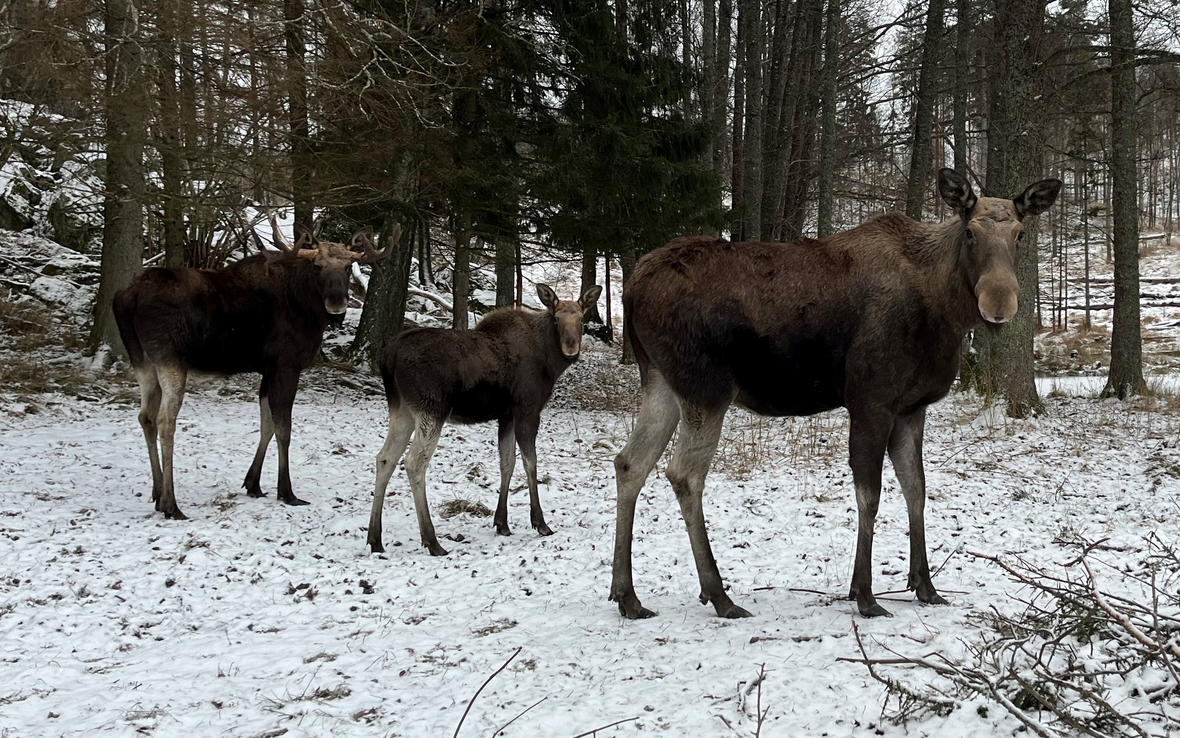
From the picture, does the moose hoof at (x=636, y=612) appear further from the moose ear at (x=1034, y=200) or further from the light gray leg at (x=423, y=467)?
the moose ear at (x=1034, y=200)

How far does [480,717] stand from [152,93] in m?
9.78

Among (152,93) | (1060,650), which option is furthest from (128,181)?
(1060,650)

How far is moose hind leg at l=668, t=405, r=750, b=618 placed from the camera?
5.10 meters

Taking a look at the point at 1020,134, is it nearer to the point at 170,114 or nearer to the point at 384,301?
the point at 384,301

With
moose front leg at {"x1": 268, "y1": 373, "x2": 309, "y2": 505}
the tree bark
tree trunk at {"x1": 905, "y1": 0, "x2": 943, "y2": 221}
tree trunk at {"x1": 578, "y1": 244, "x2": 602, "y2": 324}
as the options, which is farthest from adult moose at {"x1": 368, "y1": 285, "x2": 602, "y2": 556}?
tree trunk at {"x1": 905, "y1": 0, "x2": 943, "y2": 221}

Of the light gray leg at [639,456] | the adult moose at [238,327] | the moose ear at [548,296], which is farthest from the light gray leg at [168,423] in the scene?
the light gray leg at [639,456]

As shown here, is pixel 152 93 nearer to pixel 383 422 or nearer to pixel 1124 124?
pixel 383 422

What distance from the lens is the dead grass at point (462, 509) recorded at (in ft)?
28.4

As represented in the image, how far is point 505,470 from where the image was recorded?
27.2ft

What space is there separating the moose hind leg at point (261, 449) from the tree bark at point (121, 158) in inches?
154

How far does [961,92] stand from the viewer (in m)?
19.3

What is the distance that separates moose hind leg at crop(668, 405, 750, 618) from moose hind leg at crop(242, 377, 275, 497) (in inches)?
218

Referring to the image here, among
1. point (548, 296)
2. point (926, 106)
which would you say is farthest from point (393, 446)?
point (926, 106)

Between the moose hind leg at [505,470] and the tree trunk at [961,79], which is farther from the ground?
the tree trunk at [961,79]
